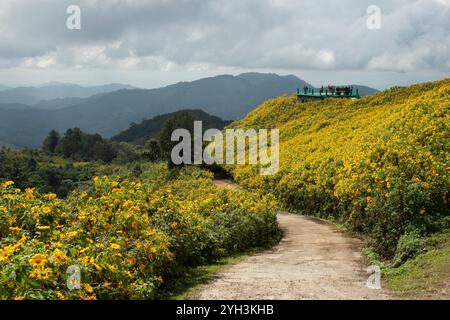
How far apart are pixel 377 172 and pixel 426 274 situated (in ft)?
17.6

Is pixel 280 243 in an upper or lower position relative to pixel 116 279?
lower

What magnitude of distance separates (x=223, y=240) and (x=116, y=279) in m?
6.44

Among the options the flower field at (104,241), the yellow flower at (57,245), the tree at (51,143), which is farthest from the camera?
the tree at (51,143)

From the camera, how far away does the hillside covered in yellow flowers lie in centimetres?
1250

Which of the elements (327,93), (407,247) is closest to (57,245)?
(407,247)

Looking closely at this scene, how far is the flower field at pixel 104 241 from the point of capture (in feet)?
19.1

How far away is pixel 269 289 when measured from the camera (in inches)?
323

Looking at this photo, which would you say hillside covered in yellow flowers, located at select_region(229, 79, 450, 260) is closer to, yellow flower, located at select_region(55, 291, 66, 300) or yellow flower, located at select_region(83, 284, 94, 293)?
yellow flower, located at select_region(83, 284, 94, 293)

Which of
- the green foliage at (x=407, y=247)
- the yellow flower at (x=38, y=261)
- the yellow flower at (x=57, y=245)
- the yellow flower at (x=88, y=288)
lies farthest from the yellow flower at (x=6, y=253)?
the green foliage at (x=407, y=247)

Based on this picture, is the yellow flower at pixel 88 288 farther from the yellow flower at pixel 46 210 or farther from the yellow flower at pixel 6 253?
the yellow flower at pixel 46 210

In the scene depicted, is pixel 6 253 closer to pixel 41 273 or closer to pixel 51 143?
pixel 41 273

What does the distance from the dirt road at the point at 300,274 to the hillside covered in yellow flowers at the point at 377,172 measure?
1.23 m
